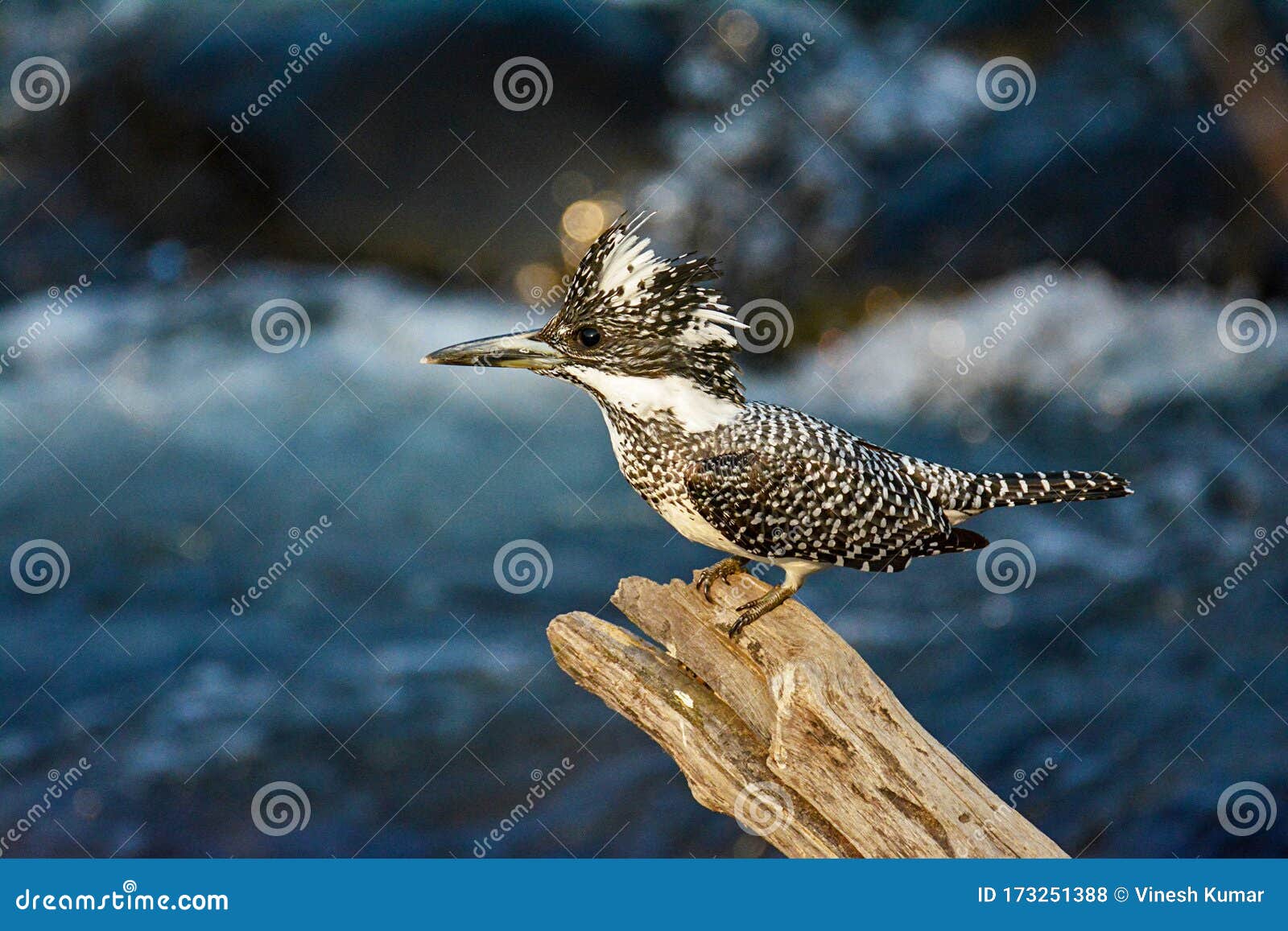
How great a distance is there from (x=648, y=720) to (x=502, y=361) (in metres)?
1.22

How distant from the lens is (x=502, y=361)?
3.40 meters

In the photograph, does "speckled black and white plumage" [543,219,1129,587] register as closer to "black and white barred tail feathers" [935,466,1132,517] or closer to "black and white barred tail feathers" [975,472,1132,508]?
"black and white barred tail feathers" [935,466,1132,517]

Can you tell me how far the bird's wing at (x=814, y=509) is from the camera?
3.38 metres

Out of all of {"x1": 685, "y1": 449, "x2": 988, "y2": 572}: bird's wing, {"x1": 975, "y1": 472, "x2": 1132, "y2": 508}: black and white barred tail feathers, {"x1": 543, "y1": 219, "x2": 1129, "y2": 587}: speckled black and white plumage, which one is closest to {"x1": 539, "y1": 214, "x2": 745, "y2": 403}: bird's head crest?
{"x1": 543, "y1": 219, "x2": 1129, "y2": 587}: speckled black and white plumage

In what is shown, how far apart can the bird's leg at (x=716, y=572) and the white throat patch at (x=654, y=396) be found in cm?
61

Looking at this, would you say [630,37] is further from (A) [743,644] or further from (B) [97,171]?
(A) [743,644]

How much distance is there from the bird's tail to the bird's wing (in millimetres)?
237

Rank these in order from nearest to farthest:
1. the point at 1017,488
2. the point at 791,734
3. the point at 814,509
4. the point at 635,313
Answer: the point at 791,734 → the point at 635,313 → the point at 814,509 → the point at 1017,488

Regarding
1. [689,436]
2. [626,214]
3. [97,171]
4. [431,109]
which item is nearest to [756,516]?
[689,436]

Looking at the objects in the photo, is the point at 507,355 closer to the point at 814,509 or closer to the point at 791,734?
the point at 814,509

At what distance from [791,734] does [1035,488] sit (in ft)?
4.29

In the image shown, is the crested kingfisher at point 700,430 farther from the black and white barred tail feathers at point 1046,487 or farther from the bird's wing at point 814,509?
the black and white barred tail feathers at point 1046,487

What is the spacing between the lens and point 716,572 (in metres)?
3.79

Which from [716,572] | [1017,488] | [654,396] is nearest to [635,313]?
[654,396]
